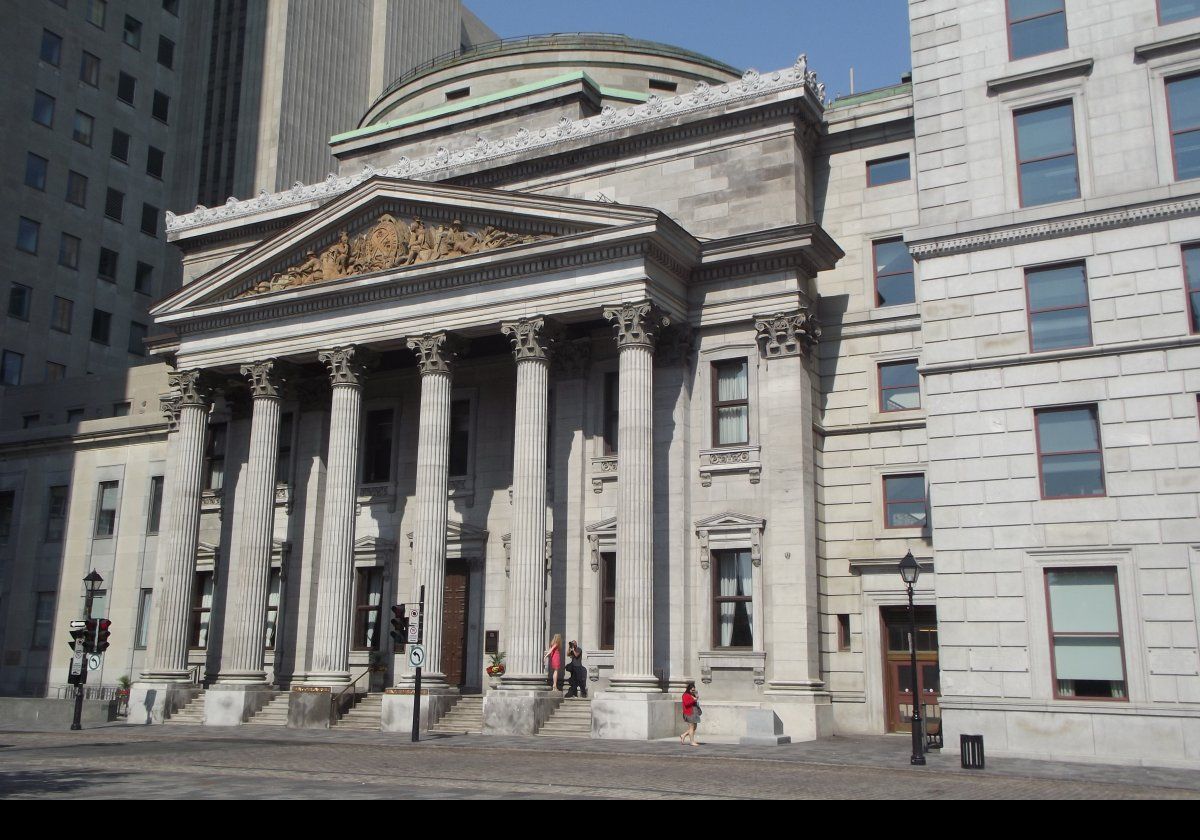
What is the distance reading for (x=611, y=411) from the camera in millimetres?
36031

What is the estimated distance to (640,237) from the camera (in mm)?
32125

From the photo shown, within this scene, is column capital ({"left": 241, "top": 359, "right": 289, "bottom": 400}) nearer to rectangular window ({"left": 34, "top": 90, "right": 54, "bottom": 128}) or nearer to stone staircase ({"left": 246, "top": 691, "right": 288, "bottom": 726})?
stone staircase ({"left": 246, "top": 691, "right": 288, "bottom": 726})

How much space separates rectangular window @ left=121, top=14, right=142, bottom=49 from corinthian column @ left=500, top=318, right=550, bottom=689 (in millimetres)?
51847

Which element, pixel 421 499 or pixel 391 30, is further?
pixel 391 30

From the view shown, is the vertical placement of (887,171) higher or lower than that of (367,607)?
higher

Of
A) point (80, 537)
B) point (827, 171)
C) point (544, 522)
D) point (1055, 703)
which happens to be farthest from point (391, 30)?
point (1055, 703)

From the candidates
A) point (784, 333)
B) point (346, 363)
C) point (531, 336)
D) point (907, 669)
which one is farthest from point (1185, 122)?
point (346, 363)

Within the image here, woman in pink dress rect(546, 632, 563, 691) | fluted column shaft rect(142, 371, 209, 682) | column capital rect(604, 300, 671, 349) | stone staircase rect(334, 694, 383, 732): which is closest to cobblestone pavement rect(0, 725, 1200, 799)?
woman in pink dress rect(546, 632, 563, 691)

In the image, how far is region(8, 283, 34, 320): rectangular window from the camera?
2507 inches

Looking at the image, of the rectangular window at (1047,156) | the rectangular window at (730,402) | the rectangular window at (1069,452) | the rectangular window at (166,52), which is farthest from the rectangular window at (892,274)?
the rectangular window at (166,52)

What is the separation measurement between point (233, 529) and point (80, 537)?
35.5ft

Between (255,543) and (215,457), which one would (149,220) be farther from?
(255,543)

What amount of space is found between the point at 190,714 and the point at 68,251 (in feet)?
130
